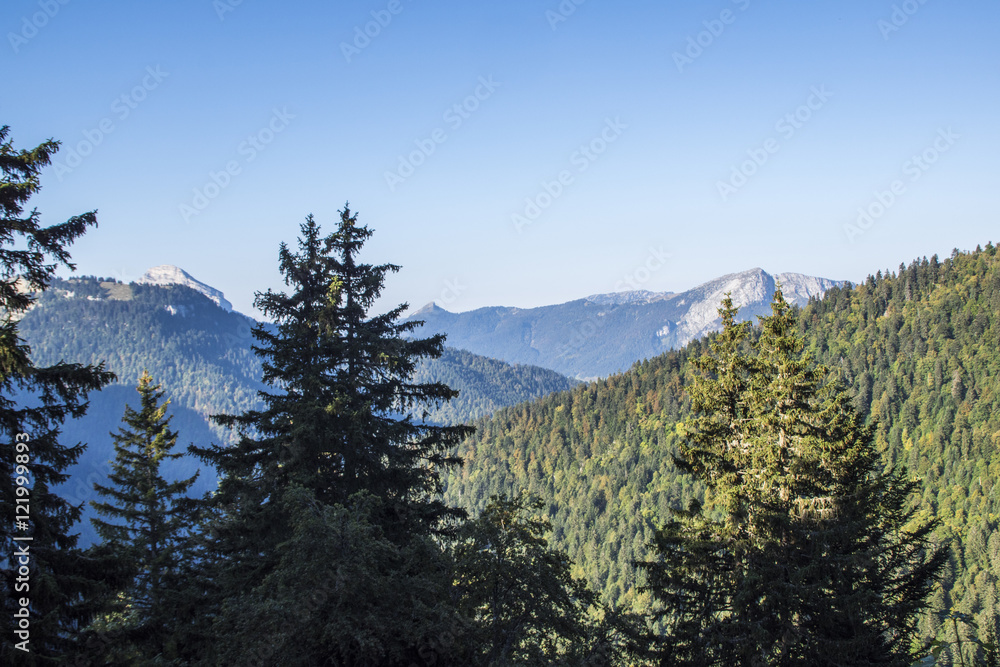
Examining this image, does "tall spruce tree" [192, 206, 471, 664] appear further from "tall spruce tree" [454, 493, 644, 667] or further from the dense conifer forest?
"tall spruce tree" [454, 493, 644, 667]

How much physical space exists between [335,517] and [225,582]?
17.1 feet

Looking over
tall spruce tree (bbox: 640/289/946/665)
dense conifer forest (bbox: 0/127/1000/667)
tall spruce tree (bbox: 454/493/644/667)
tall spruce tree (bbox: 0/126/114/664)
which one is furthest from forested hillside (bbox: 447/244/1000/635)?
tall spruce tree (bbox: 0/126/114/664)

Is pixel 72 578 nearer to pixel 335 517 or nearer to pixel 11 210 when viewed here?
pixel 335 517

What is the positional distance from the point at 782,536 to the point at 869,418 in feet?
499

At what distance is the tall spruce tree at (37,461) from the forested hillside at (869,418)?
96211mm

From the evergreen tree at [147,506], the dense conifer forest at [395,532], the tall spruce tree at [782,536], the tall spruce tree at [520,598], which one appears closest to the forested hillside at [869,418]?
the tall spruce tree at [782,536]

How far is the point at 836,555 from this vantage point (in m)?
12.4

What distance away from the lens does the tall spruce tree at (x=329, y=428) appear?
1274 cm

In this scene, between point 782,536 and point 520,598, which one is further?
point 782,536

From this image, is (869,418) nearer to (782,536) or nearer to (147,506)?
Result: (782,536)

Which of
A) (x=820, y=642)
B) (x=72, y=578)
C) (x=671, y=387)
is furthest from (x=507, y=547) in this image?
(x=671, y=387)

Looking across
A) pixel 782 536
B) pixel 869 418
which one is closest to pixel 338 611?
pixel 782 536

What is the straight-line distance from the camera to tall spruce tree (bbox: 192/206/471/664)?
12.7 metres

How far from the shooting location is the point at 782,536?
44.1ft
